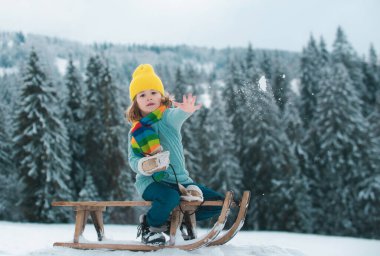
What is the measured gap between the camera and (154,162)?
4312 millimetres

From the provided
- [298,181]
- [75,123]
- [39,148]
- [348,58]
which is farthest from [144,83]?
[348,58]

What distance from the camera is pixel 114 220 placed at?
29703 millimetres

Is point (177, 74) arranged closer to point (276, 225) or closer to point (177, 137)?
point (276, 225)

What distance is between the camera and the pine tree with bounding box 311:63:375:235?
2905cm

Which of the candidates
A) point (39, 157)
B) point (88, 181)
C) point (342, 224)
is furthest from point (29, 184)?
→ point (342, 224)

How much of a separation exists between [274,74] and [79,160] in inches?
670

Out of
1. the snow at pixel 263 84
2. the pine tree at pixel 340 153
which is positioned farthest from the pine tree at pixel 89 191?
the snow at pixel 263 84

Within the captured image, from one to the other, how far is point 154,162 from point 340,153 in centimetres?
2787

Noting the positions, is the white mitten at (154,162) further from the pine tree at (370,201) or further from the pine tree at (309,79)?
the pine tree at (309,79)

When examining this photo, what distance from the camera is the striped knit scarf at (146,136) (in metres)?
4.45

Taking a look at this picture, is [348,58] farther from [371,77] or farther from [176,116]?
[176,116]

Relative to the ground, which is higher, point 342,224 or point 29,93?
point 29,93

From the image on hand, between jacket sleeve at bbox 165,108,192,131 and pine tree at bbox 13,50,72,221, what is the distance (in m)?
24.4

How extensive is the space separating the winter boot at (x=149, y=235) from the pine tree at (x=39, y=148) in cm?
2417
